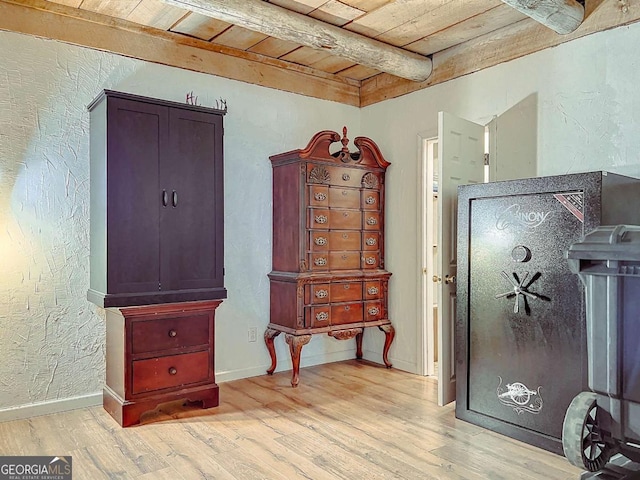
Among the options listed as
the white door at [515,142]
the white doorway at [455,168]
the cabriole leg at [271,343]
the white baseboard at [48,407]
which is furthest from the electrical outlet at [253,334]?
the white door at [515,142]

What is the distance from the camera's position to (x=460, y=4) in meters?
3.13

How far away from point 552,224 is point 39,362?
3.14 metres

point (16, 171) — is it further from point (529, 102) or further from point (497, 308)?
point (529, 102)

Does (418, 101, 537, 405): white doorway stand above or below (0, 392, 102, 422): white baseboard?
above

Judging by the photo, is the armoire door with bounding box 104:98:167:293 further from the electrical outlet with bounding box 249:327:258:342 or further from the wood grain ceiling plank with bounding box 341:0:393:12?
the wood grain ceiling plank with bounding box 341:0:393:12

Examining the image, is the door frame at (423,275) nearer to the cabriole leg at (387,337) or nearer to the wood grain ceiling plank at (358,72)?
the cabriole leg at (387,337)

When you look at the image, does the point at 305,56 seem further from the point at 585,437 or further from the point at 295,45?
the point at 585,437

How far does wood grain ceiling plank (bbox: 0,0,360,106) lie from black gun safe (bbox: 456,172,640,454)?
199 cm

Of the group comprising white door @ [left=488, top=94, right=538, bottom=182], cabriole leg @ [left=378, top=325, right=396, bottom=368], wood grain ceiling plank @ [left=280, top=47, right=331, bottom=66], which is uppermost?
wood grain ceiling plank @ [left=280, top=47, right=331, bottom=66]

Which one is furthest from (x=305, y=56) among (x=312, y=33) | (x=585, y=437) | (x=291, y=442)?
(x=585, y=437)

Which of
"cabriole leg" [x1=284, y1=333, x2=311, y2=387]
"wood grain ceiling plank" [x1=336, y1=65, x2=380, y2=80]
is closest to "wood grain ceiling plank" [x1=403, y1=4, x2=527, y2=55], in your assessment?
"wood grain ceiling plank" [x1=336, y1=65, x2=380, y2=80]

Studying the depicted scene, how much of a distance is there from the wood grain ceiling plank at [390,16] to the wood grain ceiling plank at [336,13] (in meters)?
0.07

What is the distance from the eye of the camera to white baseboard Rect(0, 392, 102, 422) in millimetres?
3015

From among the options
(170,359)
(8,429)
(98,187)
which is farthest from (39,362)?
(98,187)
